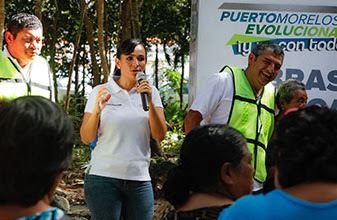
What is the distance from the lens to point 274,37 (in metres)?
Result: 4.86

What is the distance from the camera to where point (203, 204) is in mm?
2025

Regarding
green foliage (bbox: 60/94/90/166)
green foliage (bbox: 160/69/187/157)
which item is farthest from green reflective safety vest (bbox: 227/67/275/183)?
green foliage (bbox: 160/69/187/157)

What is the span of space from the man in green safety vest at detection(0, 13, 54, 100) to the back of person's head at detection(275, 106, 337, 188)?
200 centimetres

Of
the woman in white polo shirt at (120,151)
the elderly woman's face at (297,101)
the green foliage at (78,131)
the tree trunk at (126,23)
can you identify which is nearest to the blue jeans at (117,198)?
the woman in white polo shirt at (120,151)

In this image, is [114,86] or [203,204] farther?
[114,86]

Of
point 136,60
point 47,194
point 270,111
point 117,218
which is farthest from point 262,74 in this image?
point 47,194

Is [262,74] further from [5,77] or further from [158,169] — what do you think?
[158,169]

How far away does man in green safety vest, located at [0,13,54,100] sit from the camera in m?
3.09

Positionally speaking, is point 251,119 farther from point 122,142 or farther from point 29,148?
point 29,148

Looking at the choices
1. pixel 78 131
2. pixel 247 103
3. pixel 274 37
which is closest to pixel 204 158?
pixel 247 103

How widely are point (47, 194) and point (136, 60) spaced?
6.49ft

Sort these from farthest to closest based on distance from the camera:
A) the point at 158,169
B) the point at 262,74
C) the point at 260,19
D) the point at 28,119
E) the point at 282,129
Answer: the point at 158,169 → the point at 260,19 → the point at 262,74 → the point at 282,129 → the point at 28,119

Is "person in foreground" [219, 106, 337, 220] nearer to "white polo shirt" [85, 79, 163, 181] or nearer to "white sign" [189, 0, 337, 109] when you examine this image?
"white polo shirt" [85, 79, 163, 181]

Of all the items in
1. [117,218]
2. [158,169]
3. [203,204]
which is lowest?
[158,169]
